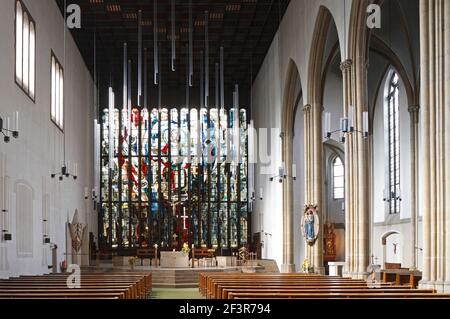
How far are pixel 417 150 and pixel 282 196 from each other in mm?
6676

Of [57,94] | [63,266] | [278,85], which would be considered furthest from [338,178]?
[57,94]

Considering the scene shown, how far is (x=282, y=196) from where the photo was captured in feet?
102

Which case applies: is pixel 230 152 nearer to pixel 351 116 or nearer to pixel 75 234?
pixel 75 234

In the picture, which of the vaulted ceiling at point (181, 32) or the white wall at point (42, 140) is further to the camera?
the vaulted ceiling at point (181, 32)

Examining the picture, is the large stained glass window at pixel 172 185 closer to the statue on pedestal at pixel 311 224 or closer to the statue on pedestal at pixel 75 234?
the statue on pedestal at pixel 75 234

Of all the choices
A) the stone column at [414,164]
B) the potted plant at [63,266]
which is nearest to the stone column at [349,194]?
the stone column at [414,164]

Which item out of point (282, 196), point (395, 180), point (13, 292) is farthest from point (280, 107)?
point (13, 292)

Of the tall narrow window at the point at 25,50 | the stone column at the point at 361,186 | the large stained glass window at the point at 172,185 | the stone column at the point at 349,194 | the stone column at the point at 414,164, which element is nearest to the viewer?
the stone column at the point at 361,186

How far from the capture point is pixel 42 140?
25562 millimetres

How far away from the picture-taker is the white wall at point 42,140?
20.5 metres

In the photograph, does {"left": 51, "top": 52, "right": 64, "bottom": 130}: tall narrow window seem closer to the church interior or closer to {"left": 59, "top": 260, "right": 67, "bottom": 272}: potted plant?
the church interior

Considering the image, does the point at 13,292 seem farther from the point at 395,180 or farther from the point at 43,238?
the point at 395,180

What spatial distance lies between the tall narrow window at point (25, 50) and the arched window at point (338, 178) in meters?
17.5

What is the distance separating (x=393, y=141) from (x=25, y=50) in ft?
47.6
